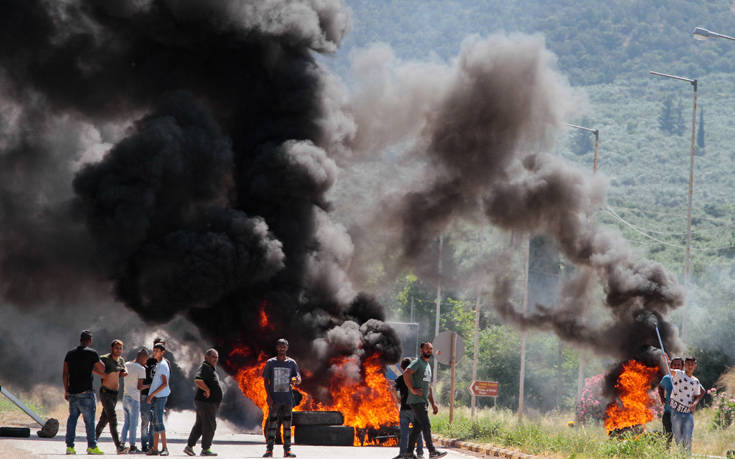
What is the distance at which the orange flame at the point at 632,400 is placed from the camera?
82.2 ft

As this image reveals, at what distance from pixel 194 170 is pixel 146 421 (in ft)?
37.3

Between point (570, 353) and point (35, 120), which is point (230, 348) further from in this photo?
point (570, 353)

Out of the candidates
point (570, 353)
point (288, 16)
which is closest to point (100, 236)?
point (288, 16)

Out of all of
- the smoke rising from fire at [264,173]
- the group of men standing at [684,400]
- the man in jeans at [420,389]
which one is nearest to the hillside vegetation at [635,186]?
the smoke rising from fire at [264,173]

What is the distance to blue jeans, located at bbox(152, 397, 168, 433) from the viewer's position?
1809 centimetres

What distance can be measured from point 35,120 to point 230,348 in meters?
10.1

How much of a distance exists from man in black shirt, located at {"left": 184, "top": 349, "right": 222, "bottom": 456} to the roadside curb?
649cm

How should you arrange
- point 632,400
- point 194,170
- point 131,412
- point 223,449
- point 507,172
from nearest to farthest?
point 131,412 → point 223,449 → point 632,400 → point 194,170 → point 507,172

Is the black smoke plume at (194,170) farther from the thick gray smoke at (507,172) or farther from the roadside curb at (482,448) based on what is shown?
the thick gray smoke at (507,172)

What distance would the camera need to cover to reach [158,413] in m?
18.2

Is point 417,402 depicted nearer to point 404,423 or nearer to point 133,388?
point 404,423

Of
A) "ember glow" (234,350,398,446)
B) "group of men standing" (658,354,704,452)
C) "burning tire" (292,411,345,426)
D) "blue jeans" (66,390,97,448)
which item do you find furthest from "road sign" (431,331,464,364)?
"blue jeans" (66,390,97,448)

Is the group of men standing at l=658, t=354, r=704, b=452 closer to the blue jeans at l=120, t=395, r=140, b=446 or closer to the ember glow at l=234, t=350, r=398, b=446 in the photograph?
the ember glow at l=234, t=350, r=398, b=446

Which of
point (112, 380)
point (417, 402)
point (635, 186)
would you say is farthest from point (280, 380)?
point (635, 186)
